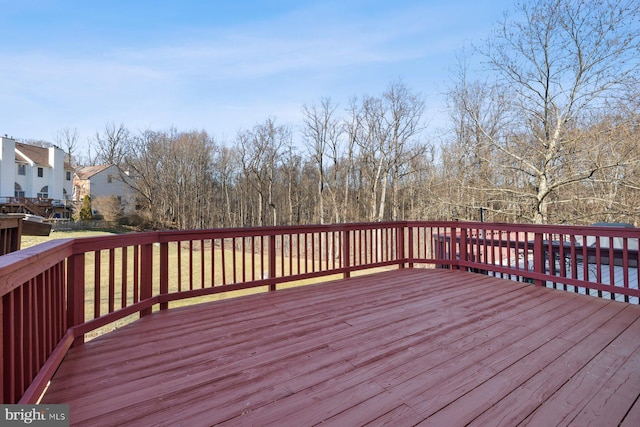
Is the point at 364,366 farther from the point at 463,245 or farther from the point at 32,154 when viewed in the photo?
the point at 32,154

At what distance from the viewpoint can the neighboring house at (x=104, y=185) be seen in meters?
29.3

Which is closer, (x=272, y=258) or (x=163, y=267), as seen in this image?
(x=163, y=267)

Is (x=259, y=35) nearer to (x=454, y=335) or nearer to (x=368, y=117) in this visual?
(x=454, y=335)

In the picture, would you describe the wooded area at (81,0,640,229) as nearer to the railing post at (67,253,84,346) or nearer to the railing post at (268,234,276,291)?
the railing post at (268,234,276,291)

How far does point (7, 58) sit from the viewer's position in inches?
790

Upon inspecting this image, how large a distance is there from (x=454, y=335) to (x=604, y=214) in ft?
23.8

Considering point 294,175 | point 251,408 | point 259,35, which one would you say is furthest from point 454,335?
point 294,175

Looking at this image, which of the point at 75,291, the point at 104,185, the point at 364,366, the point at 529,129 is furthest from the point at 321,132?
the point at 104,185

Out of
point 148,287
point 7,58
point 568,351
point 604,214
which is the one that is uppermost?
point 7,58

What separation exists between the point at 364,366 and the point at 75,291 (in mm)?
2206

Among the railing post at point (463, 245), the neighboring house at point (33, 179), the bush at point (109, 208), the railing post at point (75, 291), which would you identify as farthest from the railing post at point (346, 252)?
the neighboring house at point (33, 179)

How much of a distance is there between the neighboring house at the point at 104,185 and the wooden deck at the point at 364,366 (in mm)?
30953

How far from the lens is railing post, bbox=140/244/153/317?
9.64ft

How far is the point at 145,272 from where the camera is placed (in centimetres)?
300
